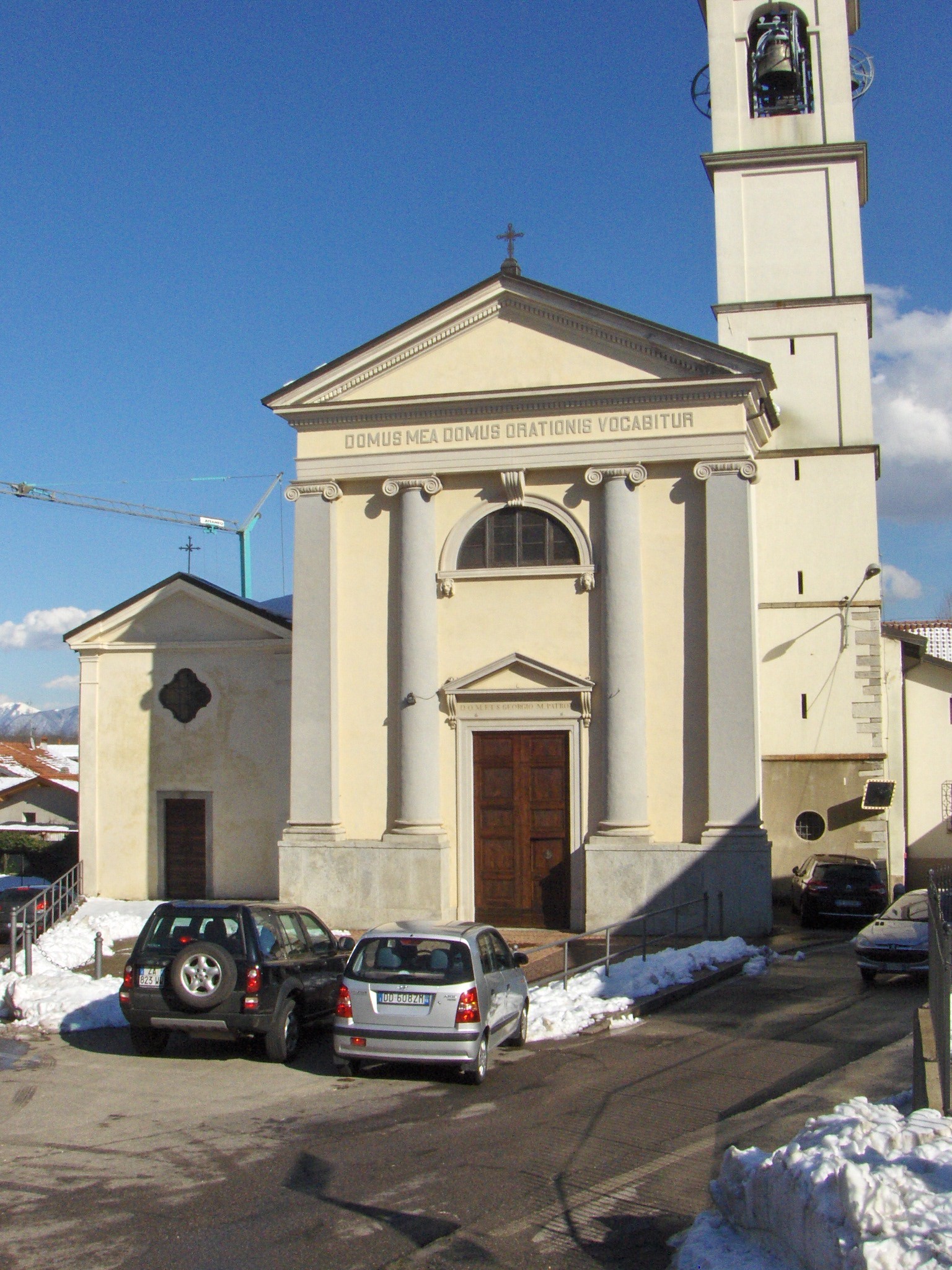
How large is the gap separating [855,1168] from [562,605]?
608 inches

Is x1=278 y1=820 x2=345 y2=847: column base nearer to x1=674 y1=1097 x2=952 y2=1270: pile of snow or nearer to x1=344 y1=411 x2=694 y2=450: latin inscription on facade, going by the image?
x1=344 y1=411 x2=694 y2=450: latin inscription on facade

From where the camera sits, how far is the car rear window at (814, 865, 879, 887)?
68.9 ft

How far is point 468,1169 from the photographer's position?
314 inches

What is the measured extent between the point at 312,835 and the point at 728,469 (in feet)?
30.3

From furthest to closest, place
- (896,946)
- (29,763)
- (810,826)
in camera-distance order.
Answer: (29,763)
(810,826)
(896,946)

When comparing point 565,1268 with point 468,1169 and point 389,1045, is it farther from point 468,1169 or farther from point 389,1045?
point 389,1045

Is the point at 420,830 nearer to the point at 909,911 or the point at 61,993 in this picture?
the point at 61,993

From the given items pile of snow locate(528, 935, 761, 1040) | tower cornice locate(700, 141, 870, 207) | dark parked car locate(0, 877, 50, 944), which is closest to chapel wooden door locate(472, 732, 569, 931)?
pile of snow locate(528, 935, 761, 1040)

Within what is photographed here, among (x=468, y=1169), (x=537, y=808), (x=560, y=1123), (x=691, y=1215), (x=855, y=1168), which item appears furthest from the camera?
(x=537, y=808)

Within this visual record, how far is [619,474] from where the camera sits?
66.6 ft

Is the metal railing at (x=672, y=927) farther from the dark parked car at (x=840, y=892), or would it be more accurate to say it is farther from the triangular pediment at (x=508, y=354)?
the triangular pediment at (x=508, y=354)

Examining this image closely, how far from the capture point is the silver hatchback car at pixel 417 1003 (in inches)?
416

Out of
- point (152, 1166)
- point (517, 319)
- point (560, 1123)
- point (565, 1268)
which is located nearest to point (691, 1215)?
point (565, 1268)

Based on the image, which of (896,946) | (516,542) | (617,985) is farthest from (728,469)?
(617,985)
